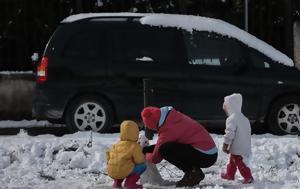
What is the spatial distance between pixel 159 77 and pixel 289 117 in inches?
81.4

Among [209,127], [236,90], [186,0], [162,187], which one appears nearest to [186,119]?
[162,187]

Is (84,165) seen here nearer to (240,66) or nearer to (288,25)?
(240,66)

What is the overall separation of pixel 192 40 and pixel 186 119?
12.6ft

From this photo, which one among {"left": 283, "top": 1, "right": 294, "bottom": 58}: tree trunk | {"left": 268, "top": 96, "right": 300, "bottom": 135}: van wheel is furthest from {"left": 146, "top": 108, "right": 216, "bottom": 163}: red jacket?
{"left": 283, "top": 1, "right": 294, "bottom": 58}: tree trunk

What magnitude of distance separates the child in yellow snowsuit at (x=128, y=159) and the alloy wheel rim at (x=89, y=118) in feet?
11.5

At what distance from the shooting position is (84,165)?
803 centimetres

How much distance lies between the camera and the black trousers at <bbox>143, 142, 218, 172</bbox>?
705 centimetres

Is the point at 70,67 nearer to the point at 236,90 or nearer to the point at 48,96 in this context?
the point at 48,96

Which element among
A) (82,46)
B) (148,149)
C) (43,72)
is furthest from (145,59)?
(148,149)

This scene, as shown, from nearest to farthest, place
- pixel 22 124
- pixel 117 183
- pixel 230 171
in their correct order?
pixel 117 183 → pixel 230 171 → pixel 22 124

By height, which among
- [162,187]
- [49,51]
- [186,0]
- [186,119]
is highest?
[186,0]

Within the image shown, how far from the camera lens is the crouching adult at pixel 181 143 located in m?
7.03

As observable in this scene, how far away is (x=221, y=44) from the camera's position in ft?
35.2

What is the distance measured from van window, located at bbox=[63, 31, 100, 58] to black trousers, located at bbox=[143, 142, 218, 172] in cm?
394
